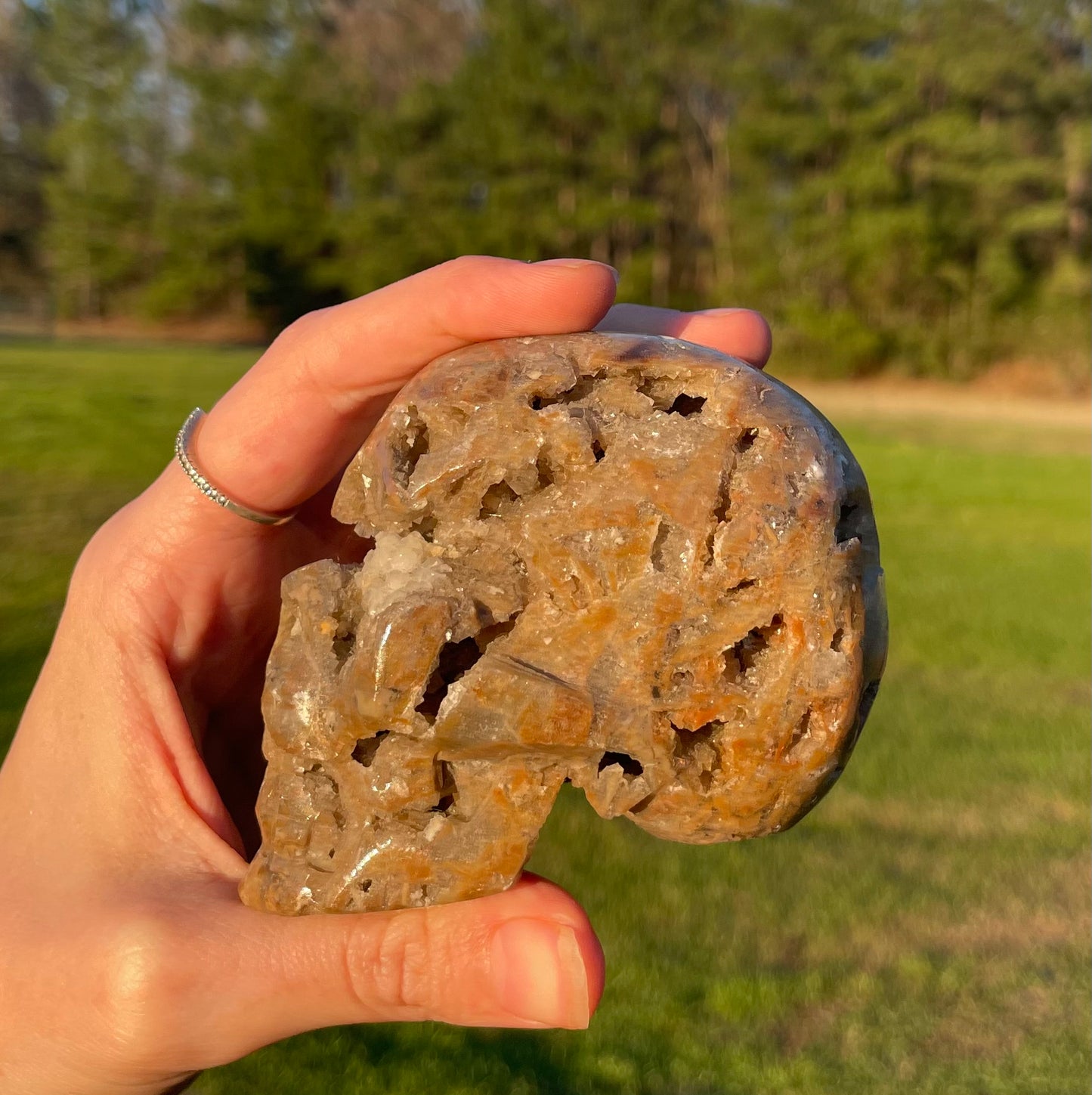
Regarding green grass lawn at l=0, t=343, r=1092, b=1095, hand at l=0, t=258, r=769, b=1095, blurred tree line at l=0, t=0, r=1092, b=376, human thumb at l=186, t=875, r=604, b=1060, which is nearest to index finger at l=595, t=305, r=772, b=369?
hand at l=0, t=258, r=769, b=1095

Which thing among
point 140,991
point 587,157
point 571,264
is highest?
point 571,264

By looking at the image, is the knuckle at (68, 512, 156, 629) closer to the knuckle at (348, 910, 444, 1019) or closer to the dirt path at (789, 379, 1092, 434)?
the knuckle at (348, 910, 444, 1019)

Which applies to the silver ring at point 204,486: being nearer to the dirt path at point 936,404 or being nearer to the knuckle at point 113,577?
the knuckle at point 113,577

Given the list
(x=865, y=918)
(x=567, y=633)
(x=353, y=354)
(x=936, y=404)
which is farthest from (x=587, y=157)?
(x=567, y=633)

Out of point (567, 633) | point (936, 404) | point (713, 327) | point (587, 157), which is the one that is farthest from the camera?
point (587, 157)

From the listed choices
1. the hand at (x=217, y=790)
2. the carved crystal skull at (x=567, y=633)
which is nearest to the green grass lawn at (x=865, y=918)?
the hand at (x=217, y=790)

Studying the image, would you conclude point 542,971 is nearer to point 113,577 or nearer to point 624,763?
point 624,763

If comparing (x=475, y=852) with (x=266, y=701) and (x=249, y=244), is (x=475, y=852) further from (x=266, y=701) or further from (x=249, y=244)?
(x=249, y=244)
